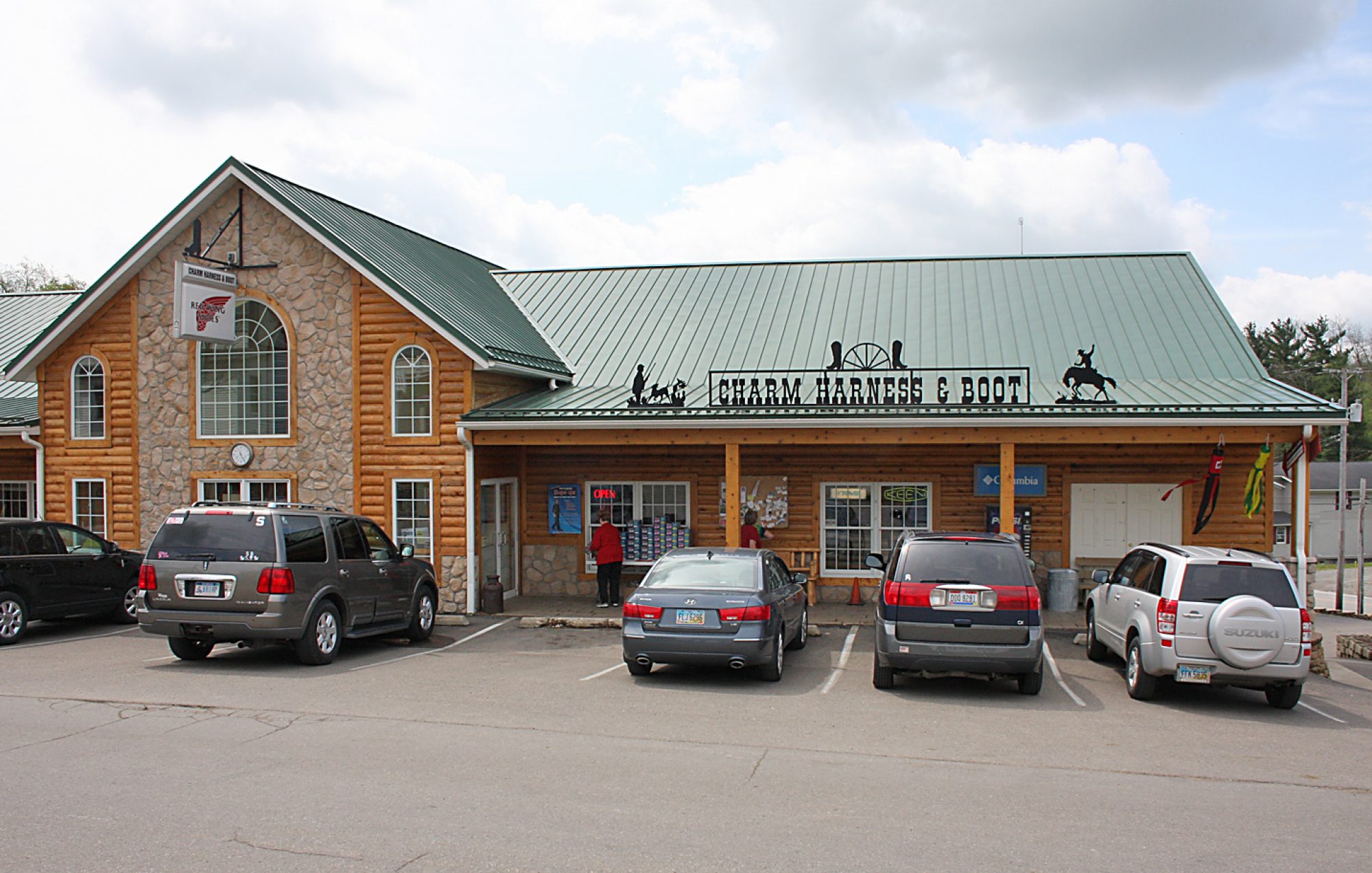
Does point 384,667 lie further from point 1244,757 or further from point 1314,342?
point 1314,342

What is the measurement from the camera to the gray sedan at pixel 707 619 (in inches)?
454

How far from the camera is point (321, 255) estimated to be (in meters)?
18.7

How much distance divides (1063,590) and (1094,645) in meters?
3.99

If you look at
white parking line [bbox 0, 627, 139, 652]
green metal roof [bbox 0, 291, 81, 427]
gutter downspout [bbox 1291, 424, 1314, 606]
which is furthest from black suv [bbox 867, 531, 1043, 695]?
green metal roof [bbox 0, 291, 81, 427]

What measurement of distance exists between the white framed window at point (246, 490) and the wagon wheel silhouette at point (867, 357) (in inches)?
406

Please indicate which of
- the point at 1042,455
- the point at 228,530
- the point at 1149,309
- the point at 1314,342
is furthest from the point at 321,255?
the point at 1314,342

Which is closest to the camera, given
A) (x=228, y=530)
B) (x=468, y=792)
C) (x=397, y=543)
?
(x=468, y=792)

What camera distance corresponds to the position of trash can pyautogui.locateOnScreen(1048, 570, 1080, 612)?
17.7 metres

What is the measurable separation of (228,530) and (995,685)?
8946 mm

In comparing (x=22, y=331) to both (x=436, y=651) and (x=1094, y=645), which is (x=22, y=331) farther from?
(x=1094, y=645)

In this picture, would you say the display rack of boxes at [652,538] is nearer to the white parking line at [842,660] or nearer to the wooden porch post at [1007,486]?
the white parking line at [842,660]

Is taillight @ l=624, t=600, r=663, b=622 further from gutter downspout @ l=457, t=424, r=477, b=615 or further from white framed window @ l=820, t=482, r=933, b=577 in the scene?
white framed window @ l=820, t=482, r=933, b=577

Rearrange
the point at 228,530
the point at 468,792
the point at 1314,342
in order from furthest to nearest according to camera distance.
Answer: the point at 1314,342
the point at 228,530
the point at 468,792

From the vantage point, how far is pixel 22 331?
24.8 m
